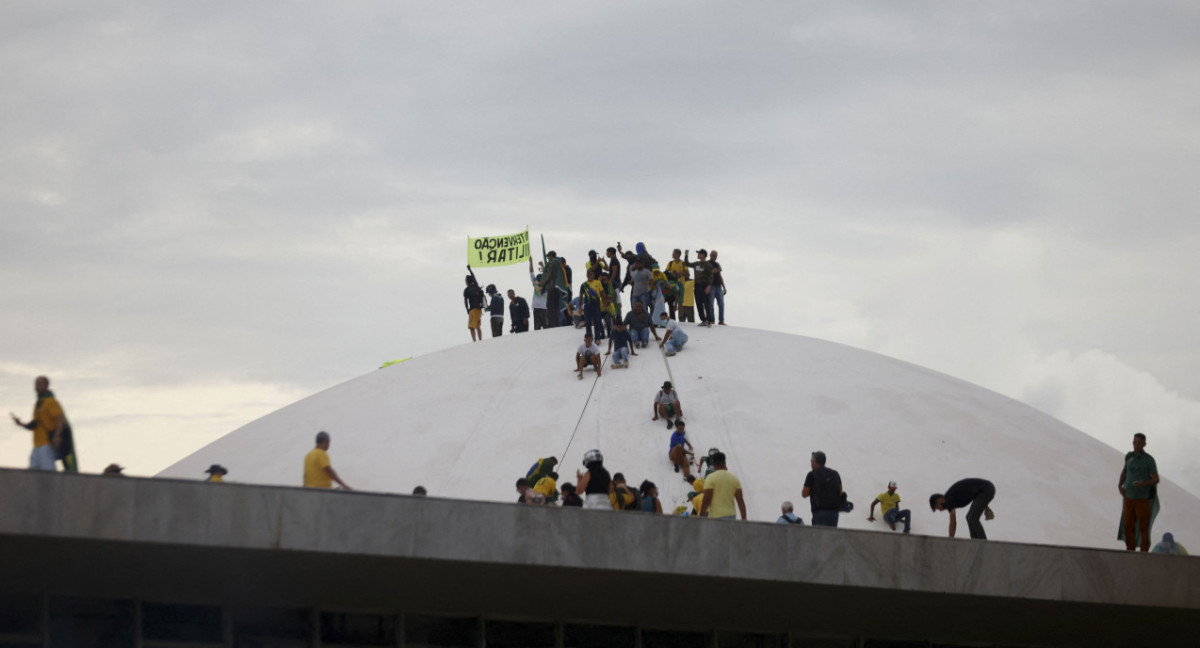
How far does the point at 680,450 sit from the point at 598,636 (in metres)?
8.38

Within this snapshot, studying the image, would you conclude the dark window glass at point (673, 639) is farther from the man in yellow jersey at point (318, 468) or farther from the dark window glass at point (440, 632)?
the man in yellow jersey at point (318, 468)

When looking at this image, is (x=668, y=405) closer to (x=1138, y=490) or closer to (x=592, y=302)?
(x=592, y=302)

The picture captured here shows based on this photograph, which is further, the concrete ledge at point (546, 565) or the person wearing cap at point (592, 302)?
the person wearing cap at point (592, 302)

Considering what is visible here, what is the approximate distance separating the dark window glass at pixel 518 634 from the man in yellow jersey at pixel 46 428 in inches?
176

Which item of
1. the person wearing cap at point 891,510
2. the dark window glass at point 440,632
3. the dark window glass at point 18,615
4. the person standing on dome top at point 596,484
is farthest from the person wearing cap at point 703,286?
the dark window glass at point 18,615

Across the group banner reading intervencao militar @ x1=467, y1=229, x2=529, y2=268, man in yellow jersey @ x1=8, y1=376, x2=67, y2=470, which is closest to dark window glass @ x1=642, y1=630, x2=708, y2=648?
man in yellow jersey @ x1=8, y1=376, x2=67, y2=470

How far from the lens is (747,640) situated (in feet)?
43.8

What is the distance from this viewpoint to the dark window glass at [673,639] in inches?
515

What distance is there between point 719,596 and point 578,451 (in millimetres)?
9338

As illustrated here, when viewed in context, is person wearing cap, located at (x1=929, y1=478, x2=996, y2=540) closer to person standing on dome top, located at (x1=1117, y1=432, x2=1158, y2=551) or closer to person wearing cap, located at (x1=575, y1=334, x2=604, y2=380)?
person standing on dome top, located at (x1=1117, y1=432, x2=1158, y2=551)

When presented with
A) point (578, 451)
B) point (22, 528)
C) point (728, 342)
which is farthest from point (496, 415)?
point (22, 528)

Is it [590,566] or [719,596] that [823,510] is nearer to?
[719,596]

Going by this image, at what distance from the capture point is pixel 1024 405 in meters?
27.9

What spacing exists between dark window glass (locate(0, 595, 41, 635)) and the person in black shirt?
708 inches
